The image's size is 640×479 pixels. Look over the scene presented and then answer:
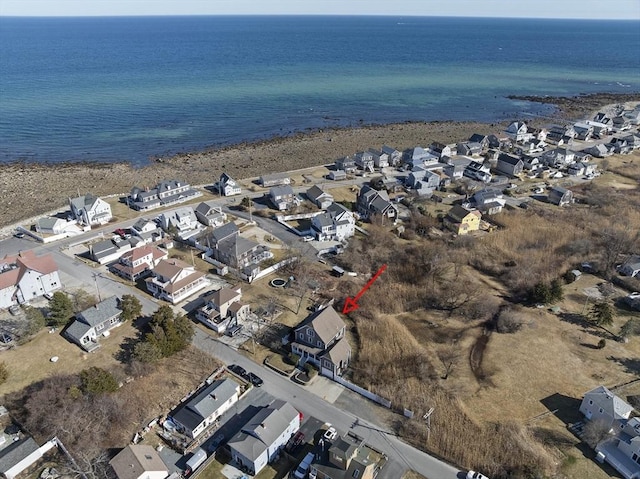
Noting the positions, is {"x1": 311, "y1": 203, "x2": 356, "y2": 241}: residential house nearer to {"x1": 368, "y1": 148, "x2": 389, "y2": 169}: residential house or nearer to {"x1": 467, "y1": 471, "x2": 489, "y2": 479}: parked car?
{"x1": 368, "y1": 148, "x2": 389, "y2": 169}: residential house

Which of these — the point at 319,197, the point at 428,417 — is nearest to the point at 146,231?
the point at 319,197

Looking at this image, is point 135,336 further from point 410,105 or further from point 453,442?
point 410,105

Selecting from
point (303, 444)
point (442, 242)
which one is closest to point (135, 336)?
point (303, 444)

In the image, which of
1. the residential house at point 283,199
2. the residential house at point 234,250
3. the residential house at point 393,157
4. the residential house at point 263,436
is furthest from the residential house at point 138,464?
the residential house at point 393,157

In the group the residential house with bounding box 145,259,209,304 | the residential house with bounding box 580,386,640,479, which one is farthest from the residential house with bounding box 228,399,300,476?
the residential house with bounding box 580,386,640,479

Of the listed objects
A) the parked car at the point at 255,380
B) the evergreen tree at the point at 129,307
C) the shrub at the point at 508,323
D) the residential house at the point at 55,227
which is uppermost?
the residential house at the point at 55,227

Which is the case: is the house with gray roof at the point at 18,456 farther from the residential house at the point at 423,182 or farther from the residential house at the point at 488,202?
the residential house at the point at 488,202

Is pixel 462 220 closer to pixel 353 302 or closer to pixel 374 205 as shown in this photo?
pixel 374 205
